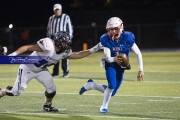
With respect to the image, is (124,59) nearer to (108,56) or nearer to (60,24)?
(108,56)

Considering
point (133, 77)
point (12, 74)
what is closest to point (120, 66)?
point (133, 77)

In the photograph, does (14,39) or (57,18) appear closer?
(57,18)

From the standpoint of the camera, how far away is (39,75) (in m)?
10.3

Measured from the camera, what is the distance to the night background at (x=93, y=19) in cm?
3142

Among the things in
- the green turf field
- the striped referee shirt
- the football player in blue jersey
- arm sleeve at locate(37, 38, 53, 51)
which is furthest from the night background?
arm sleeve at locate(37, 38, 53, 51)

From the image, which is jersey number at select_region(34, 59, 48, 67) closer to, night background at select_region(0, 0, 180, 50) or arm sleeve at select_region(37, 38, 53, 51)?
arm sleeve at select_region(37, 38, 53, 51)

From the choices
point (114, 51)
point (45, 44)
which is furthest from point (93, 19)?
point (45, 44)

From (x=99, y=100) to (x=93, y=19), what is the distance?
27339 mm

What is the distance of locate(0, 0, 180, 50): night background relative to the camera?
103 ft

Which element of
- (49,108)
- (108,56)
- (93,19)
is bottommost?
(49,108)

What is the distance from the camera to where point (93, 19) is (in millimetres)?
38969

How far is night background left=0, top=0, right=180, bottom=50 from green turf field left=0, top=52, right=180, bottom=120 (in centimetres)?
1390

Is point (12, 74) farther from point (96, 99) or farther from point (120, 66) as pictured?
point (120, 66)

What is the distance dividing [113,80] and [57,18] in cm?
616
